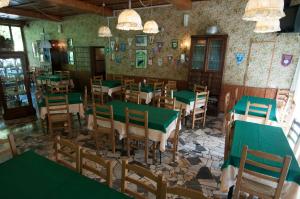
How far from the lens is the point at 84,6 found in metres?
5.93

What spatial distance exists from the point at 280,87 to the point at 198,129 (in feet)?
9.06

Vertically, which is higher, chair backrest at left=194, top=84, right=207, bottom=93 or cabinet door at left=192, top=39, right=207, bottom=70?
cabinet door at left=192, top=39, right=207, bottom=70

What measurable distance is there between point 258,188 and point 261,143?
0.58m

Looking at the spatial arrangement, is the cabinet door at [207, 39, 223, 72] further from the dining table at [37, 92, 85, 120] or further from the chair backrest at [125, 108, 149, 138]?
the dining table at [37, 92, 85, 120]

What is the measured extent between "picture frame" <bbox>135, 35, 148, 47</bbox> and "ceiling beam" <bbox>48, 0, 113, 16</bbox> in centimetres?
146

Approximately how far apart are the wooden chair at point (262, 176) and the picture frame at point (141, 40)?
5753 mm

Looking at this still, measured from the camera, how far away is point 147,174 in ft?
4.95

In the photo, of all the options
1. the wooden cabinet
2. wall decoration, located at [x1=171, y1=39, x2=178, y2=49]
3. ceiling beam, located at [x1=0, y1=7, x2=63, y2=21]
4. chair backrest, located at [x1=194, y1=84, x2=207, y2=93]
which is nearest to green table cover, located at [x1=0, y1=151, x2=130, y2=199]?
chair backrest, located at [x1=194, y1=84, x2=207, y2=93]

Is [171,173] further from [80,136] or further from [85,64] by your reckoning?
[85,64]

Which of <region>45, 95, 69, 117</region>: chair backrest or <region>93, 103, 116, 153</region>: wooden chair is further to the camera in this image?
<region>45, 95, 69, 117</region>: chair backrest

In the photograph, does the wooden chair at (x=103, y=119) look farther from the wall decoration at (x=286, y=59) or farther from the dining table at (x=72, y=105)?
the wall decoration at (x=286, y=59)

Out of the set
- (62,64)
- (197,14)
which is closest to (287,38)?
(197,14)

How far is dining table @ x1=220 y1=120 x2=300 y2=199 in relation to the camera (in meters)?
1.85

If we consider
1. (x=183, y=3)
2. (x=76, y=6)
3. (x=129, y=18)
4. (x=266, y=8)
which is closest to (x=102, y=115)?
(x=129, y=18)
